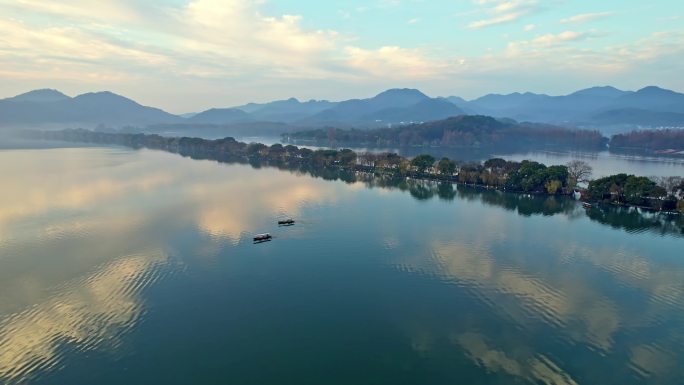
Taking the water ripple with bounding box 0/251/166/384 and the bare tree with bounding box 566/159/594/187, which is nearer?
the water ripple with bounding box 0/251/166/384

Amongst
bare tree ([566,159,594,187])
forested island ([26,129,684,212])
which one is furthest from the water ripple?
bare tree ([566,159,594,187])

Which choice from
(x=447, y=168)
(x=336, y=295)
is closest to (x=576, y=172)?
(x=447, y=168)

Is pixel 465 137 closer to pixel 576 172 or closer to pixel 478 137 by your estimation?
pixel 478 137

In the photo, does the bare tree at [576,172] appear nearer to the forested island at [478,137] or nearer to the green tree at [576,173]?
the green tree at [576,173]

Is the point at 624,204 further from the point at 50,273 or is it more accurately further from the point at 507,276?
the point at 50,273

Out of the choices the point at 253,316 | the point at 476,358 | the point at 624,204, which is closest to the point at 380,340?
the point at 476,358

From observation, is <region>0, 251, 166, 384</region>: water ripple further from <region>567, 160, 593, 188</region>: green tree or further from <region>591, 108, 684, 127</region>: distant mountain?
<region>591, 108, 684, 127</region>: distant mountain
